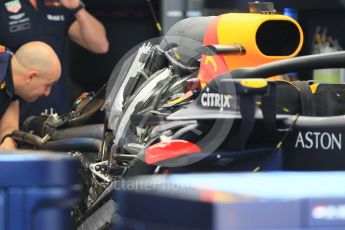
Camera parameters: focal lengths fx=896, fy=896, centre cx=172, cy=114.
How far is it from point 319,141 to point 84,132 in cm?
161

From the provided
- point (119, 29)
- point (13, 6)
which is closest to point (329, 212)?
point (13, 6)

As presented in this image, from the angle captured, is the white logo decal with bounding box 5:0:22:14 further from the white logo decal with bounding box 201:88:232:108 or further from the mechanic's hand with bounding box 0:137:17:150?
the white logo decal with bounding box 201:88:232:108

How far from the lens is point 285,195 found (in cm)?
153

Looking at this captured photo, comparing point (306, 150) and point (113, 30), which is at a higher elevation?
point (306, 150)

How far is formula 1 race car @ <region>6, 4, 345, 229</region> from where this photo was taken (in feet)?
8.06

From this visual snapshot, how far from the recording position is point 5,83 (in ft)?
16.6

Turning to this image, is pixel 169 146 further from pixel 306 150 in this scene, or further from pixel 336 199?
pixel 336 199

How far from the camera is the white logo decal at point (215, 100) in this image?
2502 millimetres

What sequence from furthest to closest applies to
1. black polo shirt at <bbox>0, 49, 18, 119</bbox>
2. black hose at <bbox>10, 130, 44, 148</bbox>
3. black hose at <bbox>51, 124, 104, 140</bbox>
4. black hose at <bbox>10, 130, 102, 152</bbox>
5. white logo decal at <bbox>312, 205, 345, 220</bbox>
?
black polo shirt at <bbox>0, 49, 18, 119</bbox>, black hose at <bbox>10, 130, 44, 148</bbox>, black hose at <bbox>51, 124, 104, 140</bbox>, black hose at <bbox>10, 130, 102, 152</bbox>, white logo decal at <bbox>312, 205, 345, 220</bbox>

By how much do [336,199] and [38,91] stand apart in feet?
12.7

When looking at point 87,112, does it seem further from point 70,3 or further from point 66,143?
point 70,3

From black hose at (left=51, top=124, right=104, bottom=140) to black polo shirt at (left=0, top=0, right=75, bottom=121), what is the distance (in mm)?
1709

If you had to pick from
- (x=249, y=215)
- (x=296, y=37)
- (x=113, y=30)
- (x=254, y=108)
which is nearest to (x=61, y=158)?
(x=249, y=215)

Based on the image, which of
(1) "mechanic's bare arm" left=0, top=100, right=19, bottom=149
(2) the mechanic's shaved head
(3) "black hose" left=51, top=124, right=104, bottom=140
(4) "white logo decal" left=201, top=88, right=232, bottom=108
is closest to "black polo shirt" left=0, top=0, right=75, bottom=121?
(1) "mechanic's bare arm" left=0, top=100, right=19, bottom=149
